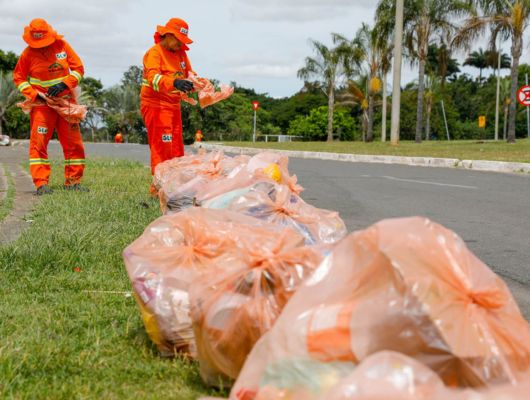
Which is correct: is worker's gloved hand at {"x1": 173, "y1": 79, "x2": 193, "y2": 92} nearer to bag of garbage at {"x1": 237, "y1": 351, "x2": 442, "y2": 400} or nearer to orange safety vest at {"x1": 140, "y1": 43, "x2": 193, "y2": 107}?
orange safety vest at {"x1": 140, "y1": 43, "x2": 193, "y2": 107}

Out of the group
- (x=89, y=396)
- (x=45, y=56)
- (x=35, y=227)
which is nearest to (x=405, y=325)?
(x=89, y=396)

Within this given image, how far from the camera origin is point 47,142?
8727 mm

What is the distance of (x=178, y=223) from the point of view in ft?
10.3

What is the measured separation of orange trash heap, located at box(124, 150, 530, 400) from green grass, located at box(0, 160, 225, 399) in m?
0.19

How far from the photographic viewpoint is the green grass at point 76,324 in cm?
257

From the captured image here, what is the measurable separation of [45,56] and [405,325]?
7366 millimetres

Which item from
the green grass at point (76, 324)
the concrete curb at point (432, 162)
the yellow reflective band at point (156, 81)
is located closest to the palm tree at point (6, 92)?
the concrete curb at point (432, 162)

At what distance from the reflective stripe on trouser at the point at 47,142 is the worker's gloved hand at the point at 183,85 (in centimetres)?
187

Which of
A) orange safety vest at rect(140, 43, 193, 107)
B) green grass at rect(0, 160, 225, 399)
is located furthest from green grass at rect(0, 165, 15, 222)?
orange safety vest at rect(140, 43, 193, 107)

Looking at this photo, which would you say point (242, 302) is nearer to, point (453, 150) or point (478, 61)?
point (453, 150)

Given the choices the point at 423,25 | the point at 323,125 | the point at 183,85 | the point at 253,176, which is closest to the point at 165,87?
the point at 183,85

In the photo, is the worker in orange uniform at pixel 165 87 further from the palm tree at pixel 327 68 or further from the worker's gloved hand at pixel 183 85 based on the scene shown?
the palm tree at pixel 327 68

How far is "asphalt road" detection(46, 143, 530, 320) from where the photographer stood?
525 centimetres

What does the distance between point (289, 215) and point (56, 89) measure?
208 inches
